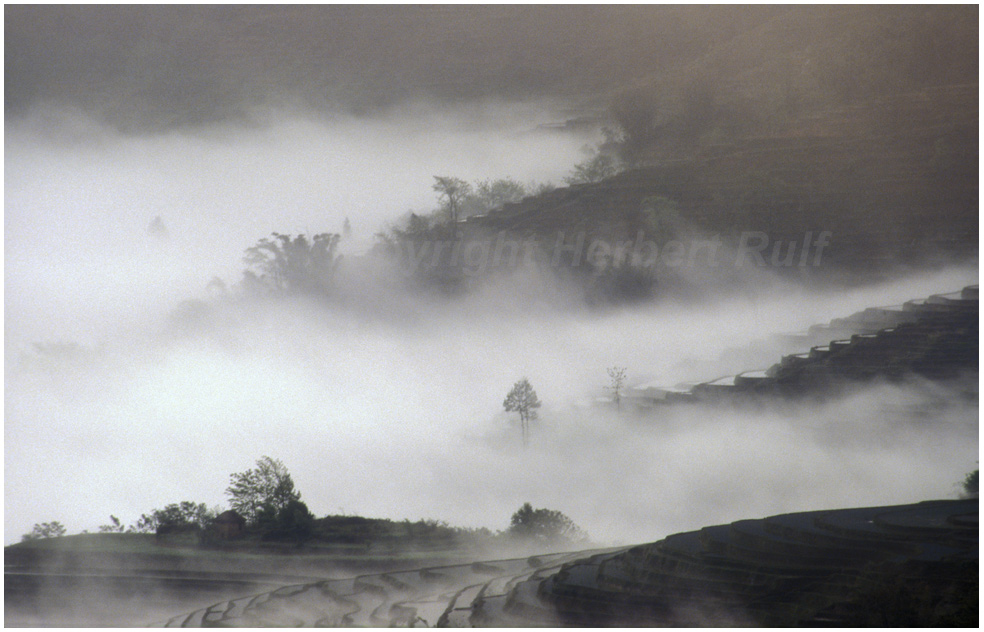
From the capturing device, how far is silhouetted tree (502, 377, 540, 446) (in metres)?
9.38

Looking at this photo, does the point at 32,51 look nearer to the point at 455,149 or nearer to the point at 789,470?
the point at 455,149

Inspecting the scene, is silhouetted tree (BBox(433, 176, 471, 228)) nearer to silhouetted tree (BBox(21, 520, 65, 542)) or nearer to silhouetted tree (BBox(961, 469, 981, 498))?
silhouetted tree (BBox(21, 520, 65, 542))

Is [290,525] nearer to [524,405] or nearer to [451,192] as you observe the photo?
[524,405]

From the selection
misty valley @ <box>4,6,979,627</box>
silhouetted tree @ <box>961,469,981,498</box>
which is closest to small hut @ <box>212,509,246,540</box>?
misty valley @ <box>4,6,979,627</box>

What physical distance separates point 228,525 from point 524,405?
130 inches

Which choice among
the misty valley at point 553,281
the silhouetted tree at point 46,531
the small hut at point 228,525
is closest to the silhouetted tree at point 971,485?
the misty valley at point 553,281

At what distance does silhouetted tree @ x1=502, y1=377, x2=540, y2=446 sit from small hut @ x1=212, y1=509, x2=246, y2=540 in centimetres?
302

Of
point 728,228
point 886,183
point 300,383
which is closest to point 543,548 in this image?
point 300,383

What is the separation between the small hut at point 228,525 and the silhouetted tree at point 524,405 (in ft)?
9.89

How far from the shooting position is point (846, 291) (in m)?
9.85

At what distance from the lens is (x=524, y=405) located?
937 centimetres

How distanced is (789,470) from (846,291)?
230 cm

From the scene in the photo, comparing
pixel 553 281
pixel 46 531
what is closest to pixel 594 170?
pixel 553 281

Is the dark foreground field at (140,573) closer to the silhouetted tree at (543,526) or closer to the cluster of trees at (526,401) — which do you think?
the silhouetted tree at (543,526)
